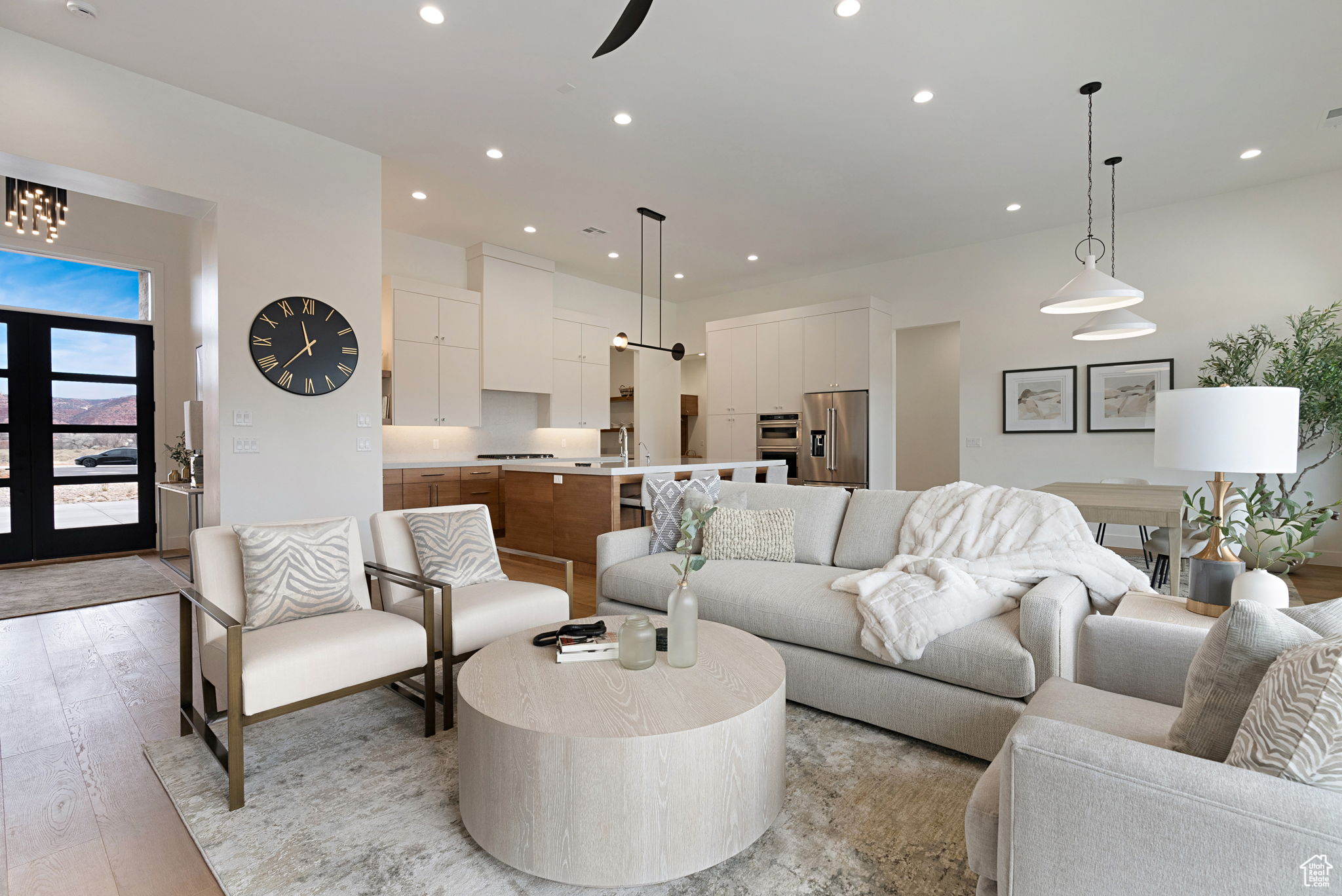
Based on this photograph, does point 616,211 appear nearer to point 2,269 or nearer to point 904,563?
point 904,563

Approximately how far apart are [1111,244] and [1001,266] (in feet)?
3.05

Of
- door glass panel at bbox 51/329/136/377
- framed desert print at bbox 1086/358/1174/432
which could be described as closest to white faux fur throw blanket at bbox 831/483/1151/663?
framed desert print at bbox 1086/358/1174/432

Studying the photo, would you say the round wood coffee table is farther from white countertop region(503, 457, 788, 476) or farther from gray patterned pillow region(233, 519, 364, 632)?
white countertop region(503, 457, 788, 476)

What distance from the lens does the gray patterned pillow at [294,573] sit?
7.35 feet

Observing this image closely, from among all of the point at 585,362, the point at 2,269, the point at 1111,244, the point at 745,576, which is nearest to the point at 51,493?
the point at 2,269

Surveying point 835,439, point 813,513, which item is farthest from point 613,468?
point 835,439

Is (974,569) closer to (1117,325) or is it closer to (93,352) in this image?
(1117,325)

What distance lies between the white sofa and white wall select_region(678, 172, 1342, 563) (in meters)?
4.08

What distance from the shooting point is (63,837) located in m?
1.69

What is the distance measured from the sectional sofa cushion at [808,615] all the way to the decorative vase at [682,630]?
726mm

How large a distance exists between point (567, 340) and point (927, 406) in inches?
192

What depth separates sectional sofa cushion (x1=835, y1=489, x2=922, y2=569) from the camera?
9.56 ft

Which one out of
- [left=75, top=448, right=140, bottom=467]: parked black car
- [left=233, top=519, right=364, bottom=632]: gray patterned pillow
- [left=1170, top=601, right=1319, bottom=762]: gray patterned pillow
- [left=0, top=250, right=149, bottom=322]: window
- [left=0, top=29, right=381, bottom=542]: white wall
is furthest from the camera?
[left=75, top=448, right=140, bottom=467]: parked black car

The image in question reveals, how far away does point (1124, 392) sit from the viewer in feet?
18.8
